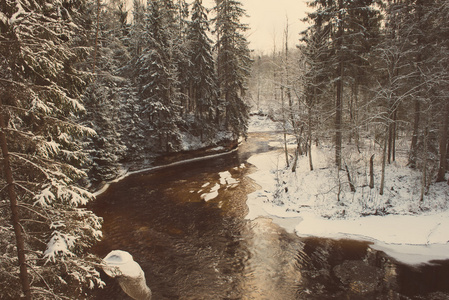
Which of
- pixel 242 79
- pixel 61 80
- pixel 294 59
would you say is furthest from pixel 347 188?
pixel 242 79

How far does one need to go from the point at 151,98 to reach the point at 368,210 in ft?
70.2

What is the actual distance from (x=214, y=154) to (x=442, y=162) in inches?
865

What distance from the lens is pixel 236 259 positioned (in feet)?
32.8

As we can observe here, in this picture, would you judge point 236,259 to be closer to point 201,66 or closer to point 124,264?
point 124,264

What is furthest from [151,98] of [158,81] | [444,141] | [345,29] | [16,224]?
[444,141]

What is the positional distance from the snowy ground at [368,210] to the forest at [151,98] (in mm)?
1412

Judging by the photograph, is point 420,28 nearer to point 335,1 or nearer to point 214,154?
point 335,1

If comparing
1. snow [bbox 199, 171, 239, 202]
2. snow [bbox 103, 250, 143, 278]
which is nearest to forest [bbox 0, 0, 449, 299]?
snow [bbox 103, 250, 143, 278]

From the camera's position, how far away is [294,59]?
755 inches

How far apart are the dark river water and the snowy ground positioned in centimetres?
75

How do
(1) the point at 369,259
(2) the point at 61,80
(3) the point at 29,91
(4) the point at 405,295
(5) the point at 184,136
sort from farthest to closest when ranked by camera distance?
1. (5) the point at 184,136
2. (1) the point at 369,259
3. (4) the point at 405,295
4. (2) the point at 61,80
5. (3) the point at 29,91

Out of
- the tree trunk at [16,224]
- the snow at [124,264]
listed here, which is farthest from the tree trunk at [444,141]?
the tree trunk at [16,224]

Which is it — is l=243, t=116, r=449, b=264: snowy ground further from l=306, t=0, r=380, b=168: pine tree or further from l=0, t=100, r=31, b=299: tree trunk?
l=0, t=100, r=31, b=299: tree trunk

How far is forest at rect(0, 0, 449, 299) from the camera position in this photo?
4.21 m
